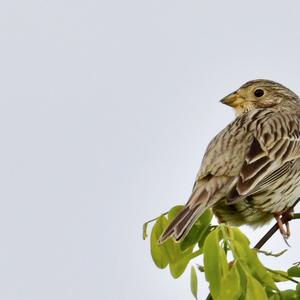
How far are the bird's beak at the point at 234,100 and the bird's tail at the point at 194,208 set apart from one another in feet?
4.91

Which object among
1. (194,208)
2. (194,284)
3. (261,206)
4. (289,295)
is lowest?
(289,295)

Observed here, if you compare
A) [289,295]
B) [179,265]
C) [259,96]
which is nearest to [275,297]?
[289,295]

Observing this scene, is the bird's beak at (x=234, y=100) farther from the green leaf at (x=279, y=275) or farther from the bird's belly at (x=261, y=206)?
the green leaf at (x=279, y=275)

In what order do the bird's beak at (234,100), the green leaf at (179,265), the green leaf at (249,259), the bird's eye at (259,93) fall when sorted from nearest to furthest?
the green leaf at (249,259) < the green leaf at (179,265) < the bird's beak at (234,100) < the bird's eye at (259,93)

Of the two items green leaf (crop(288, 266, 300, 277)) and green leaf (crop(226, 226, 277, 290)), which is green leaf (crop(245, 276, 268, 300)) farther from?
green leaf (crop(288, 266, 300, 277))

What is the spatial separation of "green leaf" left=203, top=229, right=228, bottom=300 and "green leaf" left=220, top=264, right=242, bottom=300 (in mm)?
17

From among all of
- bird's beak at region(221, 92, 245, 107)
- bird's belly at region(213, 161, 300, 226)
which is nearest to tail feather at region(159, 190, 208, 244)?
bird's belly at region(213, 161, 300, 226)

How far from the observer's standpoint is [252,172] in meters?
4.61

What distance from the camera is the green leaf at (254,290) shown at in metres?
2.66

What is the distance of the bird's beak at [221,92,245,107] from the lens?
19.7ft

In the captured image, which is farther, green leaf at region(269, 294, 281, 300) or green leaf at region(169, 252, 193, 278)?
green leaf at region(169, 252, 193, 278)

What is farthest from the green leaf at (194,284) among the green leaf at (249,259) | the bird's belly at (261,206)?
the bird's belly at (261,206)

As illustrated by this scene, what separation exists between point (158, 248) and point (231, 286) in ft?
2.44

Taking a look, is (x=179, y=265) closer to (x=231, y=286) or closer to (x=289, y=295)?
(x=289, y=295)
